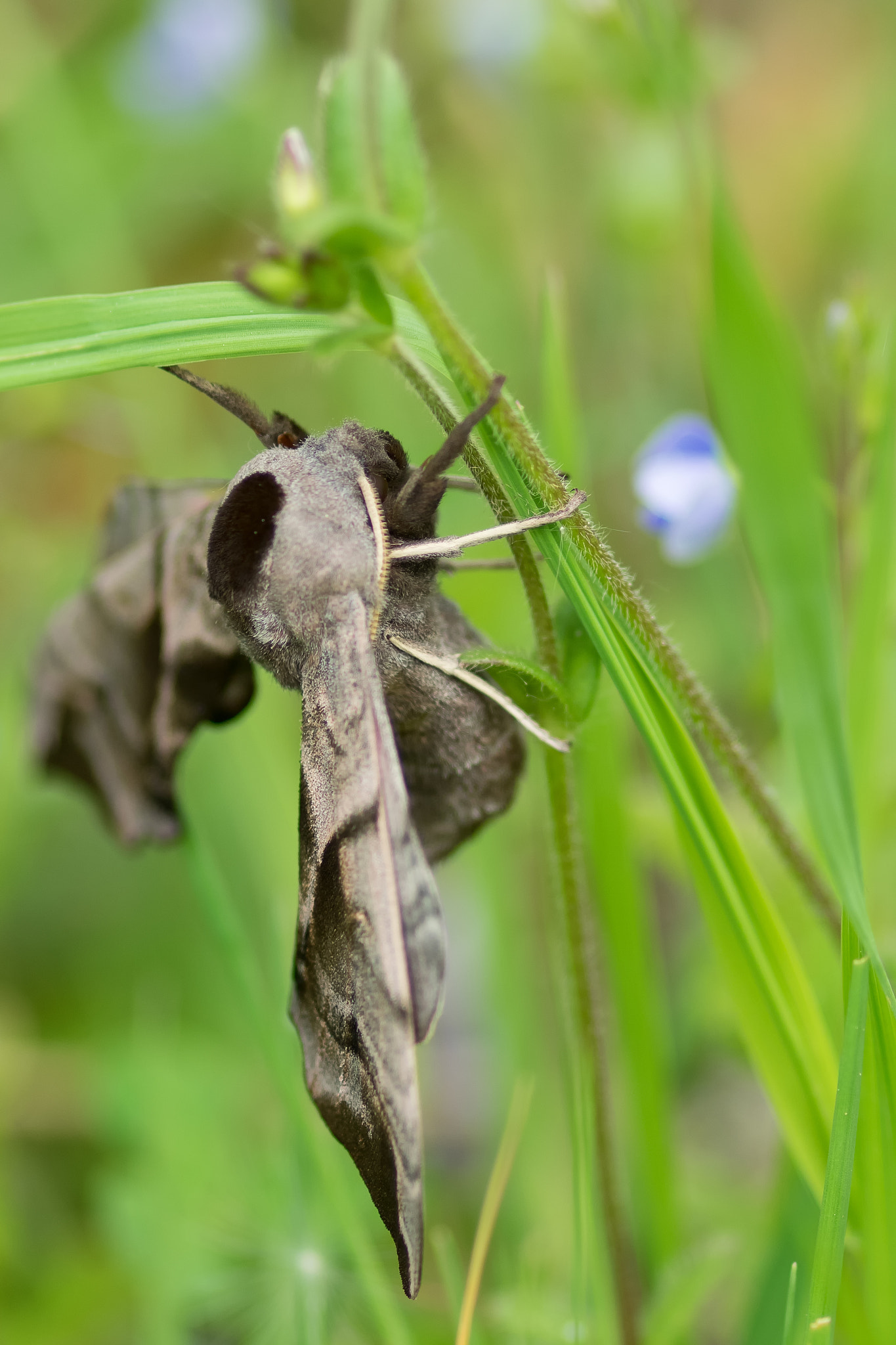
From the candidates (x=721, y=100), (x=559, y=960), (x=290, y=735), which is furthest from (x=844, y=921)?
Result: (x=721, y=100)

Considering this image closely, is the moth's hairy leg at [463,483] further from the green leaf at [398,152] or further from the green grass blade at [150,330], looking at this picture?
the green leaf at [398,152]

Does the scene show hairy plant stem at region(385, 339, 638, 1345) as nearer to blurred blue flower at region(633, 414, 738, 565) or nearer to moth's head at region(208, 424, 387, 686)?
moth's head at region(208, 424, 387, 686)

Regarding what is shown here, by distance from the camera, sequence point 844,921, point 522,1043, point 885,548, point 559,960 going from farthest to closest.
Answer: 1. point 522,1043
2. point 559,960
3. point 885,548
4. point 844,921

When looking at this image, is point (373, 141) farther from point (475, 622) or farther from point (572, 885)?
point (475, 622)

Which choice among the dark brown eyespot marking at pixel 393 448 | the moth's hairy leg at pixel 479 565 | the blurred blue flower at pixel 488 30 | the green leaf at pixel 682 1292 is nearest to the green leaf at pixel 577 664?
the moth's hairy leg at pixel 479 565

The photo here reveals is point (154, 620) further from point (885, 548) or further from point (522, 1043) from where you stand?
point (522, 1043)
